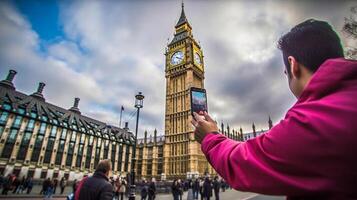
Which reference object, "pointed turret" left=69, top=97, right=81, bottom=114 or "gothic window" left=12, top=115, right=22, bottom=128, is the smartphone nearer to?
"gothic window" left=12, top=115, right=22, bottom=128

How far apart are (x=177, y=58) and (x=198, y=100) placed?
164 ft

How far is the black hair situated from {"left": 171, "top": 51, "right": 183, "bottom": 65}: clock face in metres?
49.5

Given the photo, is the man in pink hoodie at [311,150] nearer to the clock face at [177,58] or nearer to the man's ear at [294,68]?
the man's ear at [294,68]

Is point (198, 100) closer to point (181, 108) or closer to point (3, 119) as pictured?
point (181, 108)

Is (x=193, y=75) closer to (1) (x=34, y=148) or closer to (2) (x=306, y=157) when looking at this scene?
(1) (x=34, y=148)

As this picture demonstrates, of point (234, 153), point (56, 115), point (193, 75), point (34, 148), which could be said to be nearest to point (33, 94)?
point (56, 115)

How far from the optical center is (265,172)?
2.31 feet

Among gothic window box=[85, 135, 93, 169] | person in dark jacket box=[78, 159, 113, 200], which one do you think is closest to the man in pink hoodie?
person in dark jacket box=[78, 159, 113, 200]

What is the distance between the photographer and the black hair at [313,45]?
3.02ft

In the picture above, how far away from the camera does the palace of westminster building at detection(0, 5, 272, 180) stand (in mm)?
35250

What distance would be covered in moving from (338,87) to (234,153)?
46 cm

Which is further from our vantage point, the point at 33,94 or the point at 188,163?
the point at 33,94

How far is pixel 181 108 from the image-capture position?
46.2 meters

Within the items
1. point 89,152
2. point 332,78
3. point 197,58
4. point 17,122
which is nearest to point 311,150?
point 332,78
